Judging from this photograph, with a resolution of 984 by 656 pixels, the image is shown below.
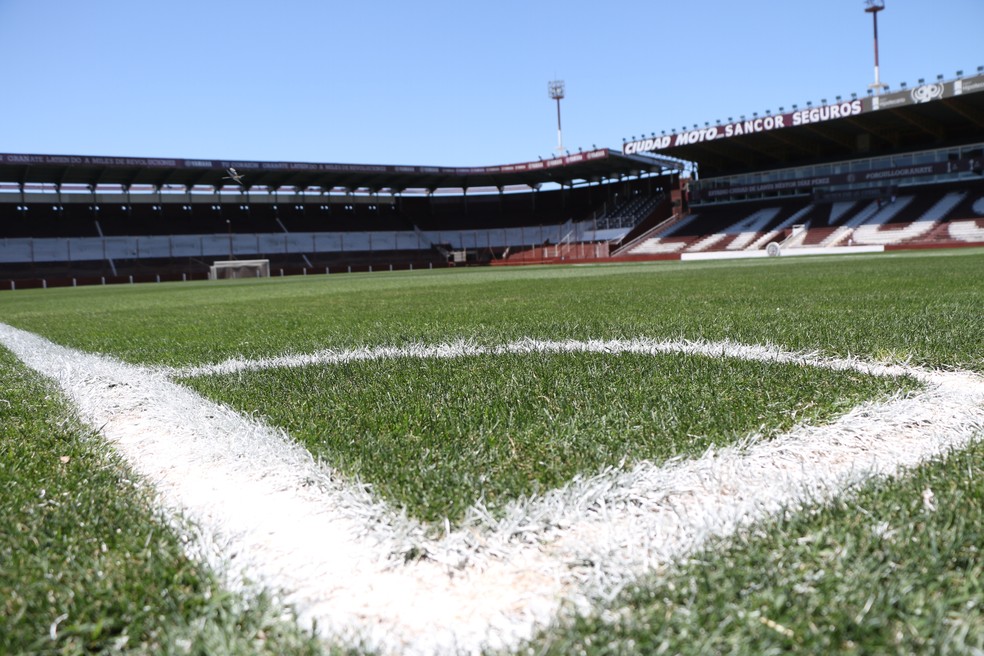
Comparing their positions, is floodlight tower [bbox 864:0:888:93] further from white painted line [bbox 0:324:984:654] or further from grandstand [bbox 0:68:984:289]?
white painted line [bbox 0:324:984:654]

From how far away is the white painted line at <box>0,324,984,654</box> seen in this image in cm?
118

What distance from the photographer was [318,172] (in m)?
40.7

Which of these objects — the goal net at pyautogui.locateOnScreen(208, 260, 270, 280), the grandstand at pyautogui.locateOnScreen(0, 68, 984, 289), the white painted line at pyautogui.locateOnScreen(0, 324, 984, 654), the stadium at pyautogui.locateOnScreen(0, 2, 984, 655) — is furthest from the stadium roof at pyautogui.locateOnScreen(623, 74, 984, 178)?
the white painted line at pyautogui.locateOnScreen(0, 324, 984, 654)

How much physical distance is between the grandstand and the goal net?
2.89 meters

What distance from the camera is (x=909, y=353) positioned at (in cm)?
323

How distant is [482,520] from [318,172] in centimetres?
4154

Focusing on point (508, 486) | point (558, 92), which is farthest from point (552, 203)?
point (508, 486)

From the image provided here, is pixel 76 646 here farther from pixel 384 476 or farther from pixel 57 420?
pixel 57 420

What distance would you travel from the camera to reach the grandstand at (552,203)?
33.5 m

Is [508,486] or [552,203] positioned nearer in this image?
[508,486]

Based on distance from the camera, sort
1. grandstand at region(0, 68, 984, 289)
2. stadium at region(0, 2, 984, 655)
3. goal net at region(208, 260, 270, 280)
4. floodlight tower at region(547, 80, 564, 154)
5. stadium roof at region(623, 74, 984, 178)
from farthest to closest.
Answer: floodlight tower at region(547, 80, 564, 154), goal net at region(208, 260, 270, 280), grandstand at region(0, 68, 984, 289), stadium roof at region(623, 74, 984, 178), stadium at region(0, 2, 984, 655)

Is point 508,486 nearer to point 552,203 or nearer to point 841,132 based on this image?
point 841,132

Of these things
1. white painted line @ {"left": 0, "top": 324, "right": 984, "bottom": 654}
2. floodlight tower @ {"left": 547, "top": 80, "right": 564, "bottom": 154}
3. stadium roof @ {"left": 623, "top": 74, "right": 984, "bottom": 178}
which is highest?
floodlight tower @ {"left": 547, "top": 80, "right": 564, "bottom": 154}

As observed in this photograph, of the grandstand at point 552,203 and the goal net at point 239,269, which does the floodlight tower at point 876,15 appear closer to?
the grandstand at point 552,203
